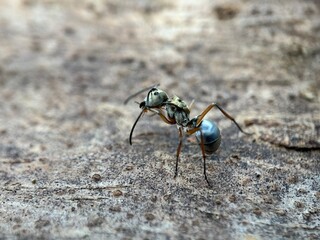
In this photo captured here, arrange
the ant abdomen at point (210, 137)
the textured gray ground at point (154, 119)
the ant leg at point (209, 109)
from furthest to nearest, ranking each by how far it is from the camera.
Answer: the ant leg at point (209, 109), the ant abdomen at point (210, 137), the textured gray ground at point (154, 119)

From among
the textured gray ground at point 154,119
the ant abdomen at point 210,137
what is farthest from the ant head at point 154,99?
the ant abdomen at point 210,137

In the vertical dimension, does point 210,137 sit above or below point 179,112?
below

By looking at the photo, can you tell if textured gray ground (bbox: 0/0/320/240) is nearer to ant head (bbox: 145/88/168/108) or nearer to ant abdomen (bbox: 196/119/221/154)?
ant abdomen (bbox: 196/119/221/154)

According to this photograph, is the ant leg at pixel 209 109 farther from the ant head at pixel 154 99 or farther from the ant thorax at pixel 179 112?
the ant head at pixel 154 99

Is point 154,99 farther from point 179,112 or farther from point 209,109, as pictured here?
point 209,109

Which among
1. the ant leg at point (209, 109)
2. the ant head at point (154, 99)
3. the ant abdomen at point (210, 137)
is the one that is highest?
the ant head at point (154, 99)

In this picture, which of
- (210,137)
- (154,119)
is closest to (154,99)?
(154,119)

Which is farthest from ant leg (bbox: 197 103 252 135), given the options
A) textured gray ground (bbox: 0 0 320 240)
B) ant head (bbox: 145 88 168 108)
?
ant head (bbox: 145 88 168 108)

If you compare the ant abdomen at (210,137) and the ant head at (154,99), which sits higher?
the ant head at (154,99)

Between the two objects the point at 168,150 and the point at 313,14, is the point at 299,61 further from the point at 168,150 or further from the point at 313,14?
the point at 168,150
